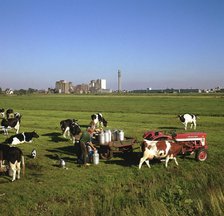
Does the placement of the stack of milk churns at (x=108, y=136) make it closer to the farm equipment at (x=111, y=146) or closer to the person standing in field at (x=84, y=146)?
the farm equipment at (x=111, y=146)

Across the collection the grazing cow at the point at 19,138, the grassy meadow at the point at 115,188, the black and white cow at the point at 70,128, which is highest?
the black and white cow at the point at 70,128

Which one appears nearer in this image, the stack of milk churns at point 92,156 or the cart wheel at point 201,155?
the stack of milk churns at point 92,156

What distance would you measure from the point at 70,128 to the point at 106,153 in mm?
5418

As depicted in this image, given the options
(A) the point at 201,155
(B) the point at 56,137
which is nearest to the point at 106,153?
(A) the point at 201,155

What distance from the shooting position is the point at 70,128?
866 inches

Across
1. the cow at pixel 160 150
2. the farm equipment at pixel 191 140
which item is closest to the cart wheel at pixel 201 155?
the farm equipment at pixel 191 140

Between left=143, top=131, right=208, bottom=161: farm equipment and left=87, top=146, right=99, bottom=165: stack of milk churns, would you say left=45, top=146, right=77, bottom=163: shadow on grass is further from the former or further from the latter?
left=143, top=131, right=208, bottom=161: farm equipment

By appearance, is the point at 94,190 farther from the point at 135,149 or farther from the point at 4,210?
the point at 135,149

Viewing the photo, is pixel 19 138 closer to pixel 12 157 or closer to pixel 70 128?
pixel 70 128

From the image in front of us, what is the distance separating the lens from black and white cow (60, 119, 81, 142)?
69.4ft

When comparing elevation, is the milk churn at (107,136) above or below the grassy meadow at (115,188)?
above

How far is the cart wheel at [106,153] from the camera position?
1716cm

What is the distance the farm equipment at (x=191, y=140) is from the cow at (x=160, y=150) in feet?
3.16

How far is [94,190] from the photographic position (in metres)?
12.2
